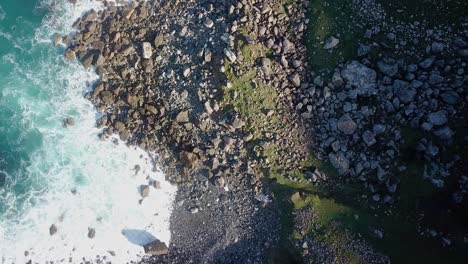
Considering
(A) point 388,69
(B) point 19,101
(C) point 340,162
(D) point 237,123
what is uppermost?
(A) point 388,69

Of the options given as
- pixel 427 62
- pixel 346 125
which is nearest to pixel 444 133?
pixel 427 62

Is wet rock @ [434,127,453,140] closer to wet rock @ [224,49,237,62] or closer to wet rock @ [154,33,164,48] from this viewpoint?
wet rock @ [224,49,237,62]

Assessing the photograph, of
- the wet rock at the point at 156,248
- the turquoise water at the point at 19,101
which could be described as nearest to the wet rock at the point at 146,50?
the turquoise water at the point at 19,101

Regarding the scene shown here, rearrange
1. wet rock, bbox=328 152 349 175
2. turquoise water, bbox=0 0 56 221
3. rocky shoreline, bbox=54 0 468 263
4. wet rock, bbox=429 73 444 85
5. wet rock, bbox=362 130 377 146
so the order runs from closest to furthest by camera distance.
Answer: wet rock, bbox=429 73 444 85, rocky shoreline, bbox=54 0 468 263, wet rock, bbox=362 130 377 146, wet rock, bbox=328 152 349 175, turquoise water, bbox=0 0 56 221

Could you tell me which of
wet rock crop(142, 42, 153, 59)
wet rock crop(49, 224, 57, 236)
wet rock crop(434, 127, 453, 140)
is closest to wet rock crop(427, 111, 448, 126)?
wet rock crop(434, 127, 453, 140)

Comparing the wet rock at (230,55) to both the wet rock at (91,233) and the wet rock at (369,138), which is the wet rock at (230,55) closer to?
the wet rock at (369,138)

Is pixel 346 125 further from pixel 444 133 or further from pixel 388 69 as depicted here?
pixel 444 133
